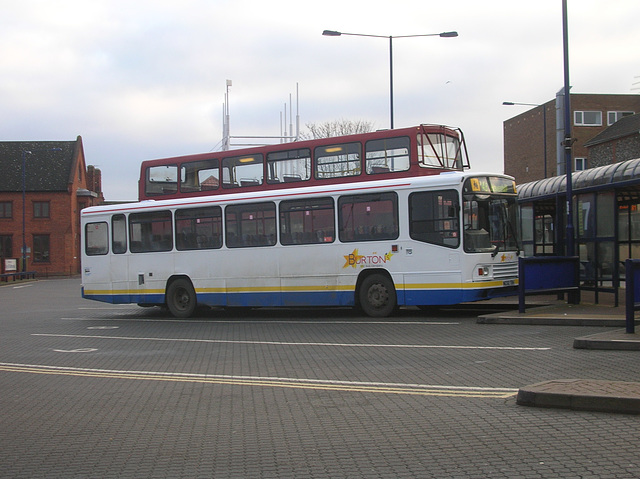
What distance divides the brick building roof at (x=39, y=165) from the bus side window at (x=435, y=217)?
198 feet

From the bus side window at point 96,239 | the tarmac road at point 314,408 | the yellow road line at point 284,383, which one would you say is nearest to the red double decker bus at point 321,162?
the bus side window at point 96,239

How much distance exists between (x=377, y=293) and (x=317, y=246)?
1966mm

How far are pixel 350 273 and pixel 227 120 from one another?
42.0 meters

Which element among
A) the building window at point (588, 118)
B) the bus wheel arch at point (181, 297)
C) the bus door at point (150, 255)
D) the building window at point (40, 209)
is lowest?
the bus wheel arch at point (181, 297)

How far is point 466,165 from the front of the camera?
18.1 metres

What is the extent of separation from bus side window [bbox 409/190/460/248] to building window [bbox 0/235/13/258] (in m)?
60.9

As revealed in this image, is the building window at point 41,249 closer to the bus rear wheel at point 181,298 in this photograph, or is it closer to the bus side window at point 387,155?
the bus rear wheel at point 181,298

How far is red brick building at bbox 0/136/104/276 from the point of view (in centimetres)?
6825

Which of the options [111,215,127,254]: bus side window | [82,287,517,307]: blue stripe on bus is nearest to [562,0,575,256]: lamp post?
[82,287,517,307]: blue stripe on bus

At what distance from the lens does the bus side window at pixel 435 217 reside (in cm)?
1561

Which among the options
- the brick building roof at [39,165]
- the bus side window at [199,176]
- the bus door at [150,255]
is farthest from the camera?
the brick building roof at [39,165]

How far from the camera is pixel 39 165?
7244 cm

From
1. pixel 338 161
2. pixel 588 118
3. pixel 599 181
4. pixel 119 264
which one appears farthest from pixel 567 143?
pixel 588 118

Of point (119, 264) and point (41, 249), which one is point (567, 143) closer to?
point (119, 264)
